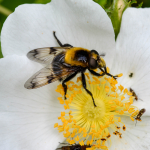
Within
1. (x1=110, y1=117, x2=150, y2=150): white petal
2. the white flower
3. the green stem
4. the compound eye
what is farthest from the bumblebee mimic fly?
the green stem

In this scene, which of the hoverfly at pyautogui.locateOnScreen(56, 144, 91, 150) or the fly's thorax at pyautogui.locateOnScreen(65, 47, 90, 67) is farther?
the hoverfly at pyautogui.locateOnScreen(56, 144, 91, 150)

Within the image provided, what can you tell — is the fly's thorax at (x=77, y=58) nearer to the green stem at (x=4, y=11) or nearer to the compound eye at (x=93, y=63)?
the compound eye at (x=93, y=63)

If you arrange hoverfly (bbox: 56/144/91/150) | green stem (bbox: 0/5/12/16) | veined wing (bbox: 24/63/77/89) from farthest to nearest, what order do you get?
green stem (bbox: 0/5/12/16) → hoverfly (bbox: 56/144/91/150) → veined wing (bbox: 24/63/77/89)

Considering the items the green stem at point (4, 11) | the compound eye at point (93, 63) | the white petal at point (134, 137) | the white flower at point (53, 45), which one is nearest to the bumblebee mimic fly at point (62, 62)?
the compound eye at point (93, 63)

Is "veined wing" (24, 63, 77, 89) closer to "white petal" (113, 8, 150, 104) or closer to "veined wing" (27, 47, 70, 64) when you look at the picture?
"veined wing" (27, 47, 70, 64)

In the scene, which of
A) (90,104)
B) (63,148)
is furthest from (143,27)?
(63,148)

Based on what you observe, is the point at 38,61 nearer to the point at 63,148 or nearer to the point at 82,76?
the point at 82,76
